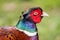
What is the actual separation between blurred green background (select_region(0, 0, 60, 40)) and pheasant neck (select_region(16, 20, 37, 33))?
192 centimetres

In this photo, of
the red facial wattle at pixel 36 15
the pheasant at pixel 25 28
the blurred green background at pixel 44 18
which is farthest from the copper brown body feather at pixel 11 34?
the blurred green background at pixel 44 18

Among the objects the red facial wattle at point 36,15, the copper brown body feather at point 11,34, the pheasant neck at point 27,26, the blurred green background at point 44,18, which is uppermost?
the red facial wattle at point 36,15

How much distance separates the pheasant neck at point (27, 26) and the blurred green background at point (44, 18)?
1.92m

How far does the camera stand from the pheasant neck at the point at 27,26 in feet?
20.7

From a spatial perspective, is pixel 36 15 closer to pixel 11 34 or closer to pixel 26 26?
pixel 26 26

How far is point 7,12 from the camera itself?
9.52 m

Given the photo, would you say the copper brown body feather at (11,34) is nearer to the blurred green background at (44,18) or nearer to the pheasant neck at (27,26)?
the pheasant neck at (27,26)

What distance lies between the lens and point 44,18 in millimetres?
8953

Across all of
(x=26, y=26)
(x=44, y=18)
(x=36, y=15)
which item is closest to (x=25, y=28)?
(x=26, y=26)

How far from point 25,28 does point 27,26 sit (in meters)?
0.04

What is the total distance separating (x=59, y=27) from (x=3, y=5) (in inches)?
64.3

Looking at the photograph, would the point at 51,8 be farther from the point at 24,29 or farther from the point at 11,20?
the point at 24,29

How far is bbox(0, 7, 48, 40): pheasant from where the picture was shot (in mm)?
6199

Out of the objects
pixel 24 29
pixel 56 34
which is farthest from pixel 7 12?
pixel 24 29
